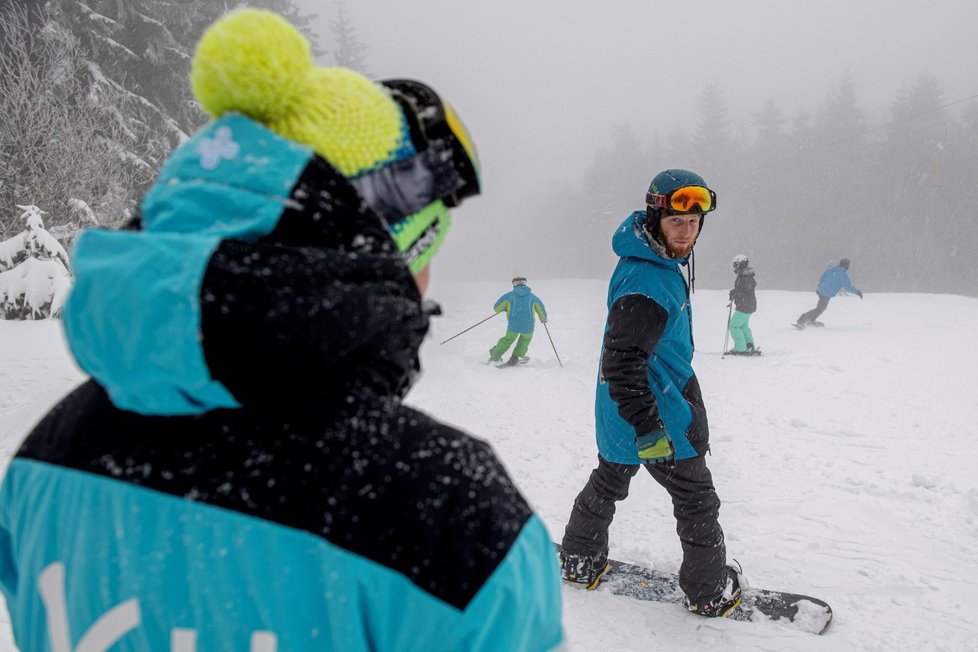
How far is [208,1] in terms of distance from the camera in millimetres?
21578

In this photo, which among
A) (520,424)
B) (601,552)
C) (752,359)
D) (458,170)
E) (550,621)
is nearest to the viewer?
(550,621)

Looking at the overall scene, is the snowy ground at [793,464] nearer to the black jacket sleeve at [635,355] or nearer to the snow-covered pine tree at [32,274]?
the snow-covered pine tree at [32,274]

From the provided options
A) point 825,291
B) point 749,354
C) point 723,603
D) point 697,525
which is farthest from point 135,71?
point 723,603

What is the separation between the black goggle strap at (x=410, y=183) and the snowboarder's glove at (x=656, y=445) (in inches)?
89.5

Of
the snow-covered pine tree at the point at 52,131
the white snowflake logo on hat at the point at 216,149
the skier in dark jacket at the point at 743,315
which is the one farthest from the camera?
the snow-covered pine tree at the point at 52,131

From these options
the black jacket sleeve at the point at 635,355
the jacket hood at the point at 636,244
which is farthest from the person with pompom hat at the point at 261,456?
the jacket hood at the point at 636,244

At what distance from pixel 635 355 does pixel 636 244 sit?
1.91 feet

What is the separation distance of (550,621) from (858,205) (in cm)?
5873

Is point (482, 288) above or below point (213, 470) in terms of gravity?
below

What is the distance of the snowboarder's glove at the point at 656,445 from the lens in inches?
115

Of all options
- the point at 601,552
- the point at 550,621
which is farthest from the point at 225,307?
the point at 601,552

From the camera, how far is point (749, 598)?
3250 millimetres

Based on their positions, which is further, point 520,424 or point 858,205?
point 858,205

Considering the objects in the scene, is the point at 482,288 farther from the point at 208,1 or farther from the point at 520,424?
the point at 520,424
